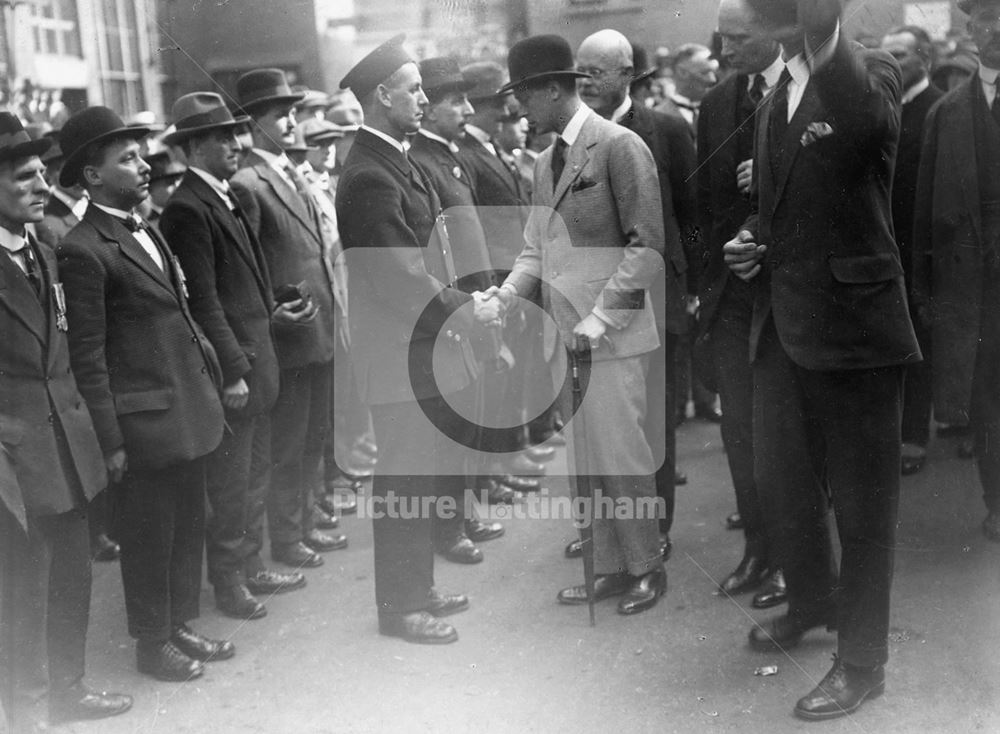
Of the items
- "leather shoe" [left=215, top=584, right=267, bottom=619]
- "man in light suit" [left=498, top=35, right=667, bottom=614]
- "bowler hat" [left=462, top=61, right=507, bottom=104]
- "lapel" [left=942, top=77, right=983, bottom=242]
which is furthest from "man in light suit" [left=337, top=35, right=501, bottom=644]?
"lapel" [left=942, top=77, right=983, bottom=242]

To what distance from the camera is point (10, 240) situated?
9.95 feet

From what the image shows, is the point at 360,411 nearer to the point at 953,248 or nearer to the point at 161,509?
the point at 161,509

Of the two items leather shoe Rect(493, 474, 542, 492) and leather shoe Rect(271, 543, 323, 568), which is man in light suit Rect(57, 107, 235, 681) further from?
leather shoe Rect(493, 474, 542, 492)

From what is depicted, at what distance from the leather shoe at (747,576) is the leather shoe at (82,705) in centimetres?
222

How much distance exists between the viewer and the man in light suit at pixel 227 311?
12.6 ft

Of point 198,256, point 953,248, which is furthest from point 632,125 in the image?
point 198,256

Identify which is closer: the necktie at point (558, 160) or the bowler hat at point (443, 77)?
the necktie at point (558, 160)

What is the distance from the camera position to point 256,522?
4.30 meters

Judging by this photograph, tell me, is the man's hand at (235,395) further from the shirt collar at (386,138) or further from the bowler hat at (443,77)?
the bowler hat at (443,77)

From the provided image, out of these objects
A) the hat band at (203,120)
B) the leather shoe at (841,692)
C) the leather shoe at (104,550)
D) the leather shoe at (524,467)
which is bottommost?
the leather shoe at (524,467)

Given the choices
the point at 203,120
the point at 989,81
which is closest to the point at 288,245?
the point at 203,120

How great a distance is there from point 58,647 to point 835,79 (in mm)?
2962

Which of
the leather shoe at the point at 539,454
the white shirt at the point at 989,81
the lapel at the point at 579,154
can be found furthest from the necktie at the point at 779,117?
the leather shoe at the point at 539,454

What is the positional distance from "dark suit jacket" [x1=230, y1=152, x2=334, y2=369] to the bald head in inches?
55.9
